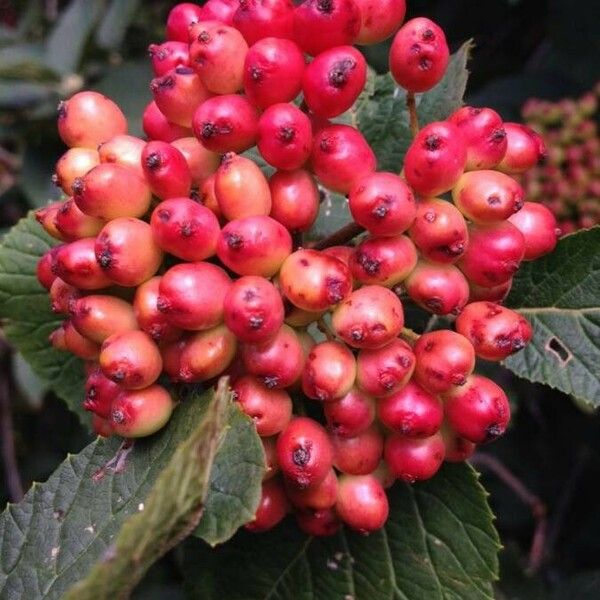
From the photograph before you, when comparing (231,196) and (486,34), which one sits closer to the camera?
(231,196)

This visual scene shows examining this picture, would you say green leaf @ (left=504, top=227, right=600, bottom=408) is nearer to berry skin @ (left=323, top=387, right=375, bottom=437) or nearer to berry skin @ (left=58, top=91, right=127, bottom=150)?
berry skin @ (left=323, top=387, right=375, bottom=437)

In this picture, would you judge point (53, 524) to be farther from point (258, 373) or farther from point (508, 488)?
point (508, 488)

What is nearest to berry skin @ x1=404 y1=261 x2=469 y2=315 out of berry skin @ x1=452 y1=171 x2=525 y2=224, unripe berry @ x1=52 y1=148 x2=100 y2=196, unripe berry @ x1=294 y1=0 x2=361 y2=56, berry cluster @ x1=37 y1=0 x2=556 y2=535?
berry cluster @ x1=37 y1=0 x2=556 y2=535

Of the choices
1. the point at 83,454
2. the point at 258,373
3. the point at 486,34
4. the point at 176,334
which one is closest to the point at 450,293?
the point at 258,373

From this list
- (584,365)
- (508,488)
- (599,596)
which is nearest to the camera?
(584,365)

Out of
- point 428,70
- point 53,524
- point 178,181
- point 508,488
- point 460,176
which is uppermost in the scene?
point 428,70

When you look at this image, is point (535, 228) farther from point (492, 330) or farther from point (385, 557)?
point (385, 557)
